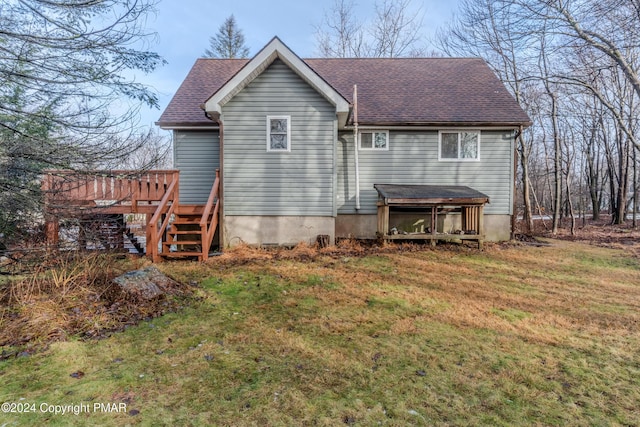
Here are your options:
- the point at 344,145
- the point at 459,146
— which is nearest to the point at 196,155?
the point at 344,145

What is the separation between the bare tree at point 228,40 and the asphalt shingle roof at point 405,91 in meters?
15.3

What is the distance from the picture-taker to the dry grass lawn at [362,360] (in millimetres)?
2402

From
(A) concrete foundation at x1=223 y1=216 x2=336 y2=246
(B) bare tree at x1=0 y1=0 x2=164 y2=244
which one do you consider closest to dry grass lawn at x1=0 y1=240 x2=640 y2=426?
(B) bare tree at x1=0 y1=0 x2=164 y2=244

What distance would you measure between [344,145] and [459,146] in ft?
12.6

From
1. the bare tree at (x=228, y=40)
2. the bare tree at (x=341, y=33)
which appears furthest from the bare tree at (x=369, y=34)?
the bare tree at (x=228, y=40)

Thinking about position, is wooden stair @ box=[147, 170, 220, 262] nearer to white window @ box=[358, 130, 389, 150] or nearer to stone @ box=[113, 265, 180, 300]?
stone @ box=[113, 265, 180, 300]

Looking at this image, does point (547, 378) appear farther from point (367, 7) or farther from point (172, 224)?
point (367, 7)

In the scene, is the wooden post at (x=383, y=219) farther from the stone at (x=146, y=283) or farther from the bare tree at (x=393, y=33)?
the bare tree at (x=393, y=33)

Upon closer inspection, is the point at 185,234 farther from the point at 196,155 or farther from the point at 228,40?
the point at 228,40

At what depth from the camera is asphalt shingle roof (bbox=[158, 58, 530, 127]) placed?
33.3 ft

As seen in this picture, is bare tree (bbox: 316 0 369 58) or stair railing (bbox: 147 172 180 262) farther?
bare tree (bbox: 316 0 369 58)

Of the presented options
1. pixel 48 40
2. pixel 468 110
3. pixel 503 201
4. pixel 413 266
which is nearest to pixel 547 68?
pixel 468 110

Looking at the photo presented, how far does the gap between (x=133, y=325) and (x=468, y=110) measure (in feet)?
36.2

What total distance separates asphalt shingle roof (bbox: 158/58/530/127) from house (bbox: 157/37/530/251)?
6 cm
